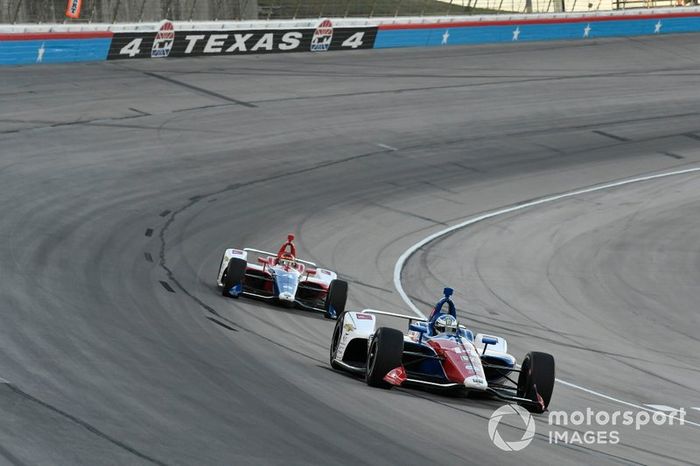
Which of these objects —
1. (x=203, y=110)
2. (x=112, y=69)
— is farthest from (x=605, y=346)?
(x=112, y=69)

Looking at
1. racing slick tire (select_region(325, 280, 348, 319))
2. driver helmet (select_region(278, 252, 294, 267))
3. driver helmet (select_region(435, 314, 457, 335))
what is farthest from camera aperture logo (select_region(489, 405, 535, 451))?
driver helmet (select_region(278, 252, 294, 267))

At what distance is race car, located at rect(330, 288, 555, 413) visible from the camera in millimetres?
13203

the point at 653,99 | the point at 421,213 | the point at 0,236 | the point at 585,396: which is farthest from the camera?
the point at 653,99

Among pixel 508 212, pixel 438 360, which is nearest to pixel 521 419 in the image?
pixel 438 360

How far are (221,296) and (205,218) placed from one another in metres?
7.12

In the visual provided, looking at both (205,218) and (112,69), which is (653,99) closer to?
(112,69)

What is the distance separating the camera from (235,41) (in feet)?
148

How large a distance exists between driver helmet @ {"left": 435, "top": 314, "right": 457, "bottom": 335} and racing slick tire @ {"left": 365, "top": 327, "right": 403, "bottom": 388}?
1076 mm

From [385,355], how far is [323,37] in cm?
3526

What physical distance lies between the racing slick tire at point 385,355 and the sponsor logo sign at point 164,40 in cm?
3148

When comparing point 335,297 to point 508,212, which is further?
point 508,212

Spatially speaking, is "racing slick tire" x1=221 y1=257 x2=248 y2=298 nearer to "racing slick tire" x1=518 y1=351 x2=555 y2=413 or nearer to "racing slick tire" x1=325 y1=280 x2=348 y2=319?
"racing slick tire" x1=325 y1=280 x2=348 y2=319

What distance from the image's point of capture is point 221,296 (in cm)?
1866

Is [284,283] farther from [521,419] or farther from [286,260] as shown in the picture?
[521,419]
